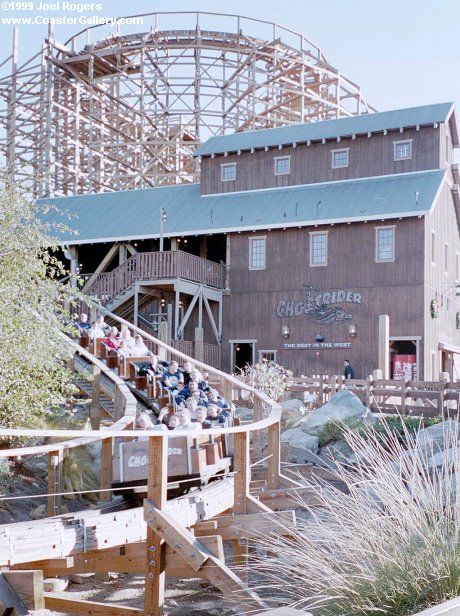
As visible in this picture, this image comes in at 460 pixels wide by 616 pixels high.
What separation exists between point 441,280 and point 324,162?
5306 mm

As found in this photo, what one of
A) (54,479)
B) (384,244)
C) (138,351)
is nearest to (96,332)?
(138,351)

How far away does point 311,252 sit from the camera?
2698 centimetres

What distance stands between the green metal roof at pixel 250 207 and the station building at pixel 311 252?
0.21 ft

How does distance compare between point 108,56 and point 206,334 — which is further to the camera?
point 108,56

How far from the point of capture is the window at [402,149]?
27016 millimetres

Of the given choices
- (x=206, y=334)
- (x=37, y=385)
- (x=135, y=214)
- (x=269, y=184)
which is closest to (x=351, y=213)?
(x=269, y=184)

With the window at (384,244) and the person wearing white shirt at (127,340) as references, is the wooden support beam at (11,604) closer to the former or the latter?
the person wearing white shirt at (127,340)

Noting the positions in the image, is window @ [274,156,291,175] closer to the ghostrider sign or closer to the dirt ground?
the ghostrider sign

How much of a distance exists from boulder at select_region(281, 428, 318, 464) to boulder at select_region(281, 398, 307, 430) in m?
0.71

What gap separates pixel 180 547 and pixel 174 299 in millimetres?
21177

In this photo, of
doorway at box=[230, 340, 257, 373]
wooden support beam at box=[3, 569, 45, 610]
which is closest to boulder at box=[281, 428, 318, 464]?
wooden support beam at box=[3, 569, 45, 610]

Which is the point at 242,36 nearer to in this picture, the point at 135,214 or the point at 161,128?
the point at 161,128

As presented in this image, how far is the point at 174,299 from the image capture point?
2791 centimetres

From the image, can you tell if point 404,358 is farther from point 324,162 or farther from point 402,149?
point 324,162
